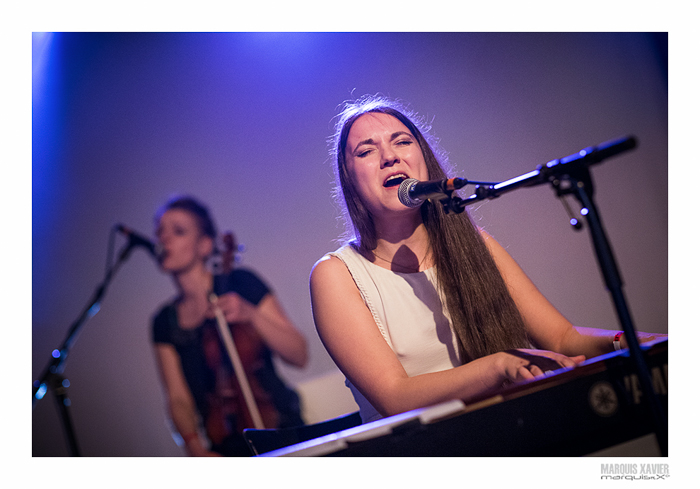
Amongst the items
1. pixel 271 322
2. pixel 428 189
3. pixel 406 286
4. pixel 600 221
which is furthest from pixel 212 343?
pixel 600 221

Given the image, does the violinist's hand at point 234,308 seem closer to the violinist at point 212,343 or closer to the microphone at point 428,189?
the violinist at point 212,343

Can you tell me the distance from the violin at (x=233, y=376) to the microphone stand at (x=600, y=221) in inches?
63.9

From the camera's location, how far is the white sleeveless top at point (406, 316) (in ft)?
5.19

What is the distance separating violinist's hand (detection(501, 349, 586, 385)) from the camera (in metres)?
1.17

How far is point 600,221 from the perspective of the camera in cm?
107

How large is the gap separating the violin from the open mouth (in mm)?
1033

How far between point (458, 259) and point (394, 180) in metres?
0.35

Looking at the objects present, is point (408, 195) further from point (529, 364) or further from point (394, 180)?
point (529, 364)

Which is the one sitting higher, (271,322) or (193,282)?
(193,282)

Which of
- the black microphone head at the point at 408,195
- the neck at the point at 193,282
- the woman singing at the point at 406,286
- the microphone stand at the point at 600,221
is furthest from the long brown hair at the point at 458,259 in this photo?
the neck at the point at 193,282

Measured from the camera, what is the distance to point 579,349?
59.4 inches

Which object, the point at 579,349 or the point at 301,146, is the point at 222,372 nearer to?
the point at 301,146
